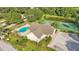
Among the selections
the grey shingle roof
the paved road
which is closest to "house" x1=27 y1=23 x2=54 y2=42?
the grey shingle roof

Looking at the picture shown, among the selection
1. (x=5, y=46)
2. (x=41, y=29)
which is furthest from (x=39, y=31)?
(x=5, y=46)

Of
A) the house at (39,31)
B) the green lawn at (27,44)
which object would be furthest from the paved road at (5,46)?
the house at (39,31)

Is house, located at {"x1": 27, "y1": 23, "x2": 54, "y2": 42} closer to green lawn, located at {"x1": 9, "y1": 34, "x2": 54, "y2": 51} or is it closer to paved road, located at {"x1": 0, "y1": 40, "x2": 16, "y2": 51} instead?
green lawn, located at {"x1": 9, "y1": 34, "x2": 54, "y2": 51}

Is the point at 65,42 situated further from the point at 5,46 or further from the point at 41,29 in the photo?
the point at 5,46

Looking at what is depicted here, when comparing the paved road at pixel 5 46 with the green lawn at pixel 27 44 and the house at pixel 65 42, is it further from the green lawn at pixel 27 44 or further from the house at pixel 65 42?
the house at pixel 65 42
